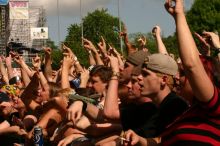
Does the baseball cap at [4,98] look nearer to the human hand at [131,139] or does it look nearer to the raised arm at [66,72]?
the raised arm at [66,72]

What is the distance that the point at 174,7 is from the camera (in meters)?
4.38

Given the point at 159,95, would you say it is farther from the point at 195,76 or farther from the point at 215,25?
the point at 215,25

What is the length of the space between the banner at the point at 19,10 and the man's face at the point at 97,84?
75.0 metres

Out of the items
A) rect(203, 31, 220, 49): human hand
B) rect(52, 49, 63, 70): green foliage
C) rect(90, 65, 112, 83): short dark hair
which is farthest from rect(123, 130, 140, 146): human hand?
rect(52, 49, 63, 70): green foliage

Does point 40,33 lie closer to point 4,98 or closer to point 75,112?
point 4,98

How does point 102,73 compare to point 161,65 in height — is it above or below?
below

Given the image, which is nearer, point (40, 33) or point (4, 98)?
point (4, 98)

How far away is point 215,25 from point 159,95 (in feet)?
185

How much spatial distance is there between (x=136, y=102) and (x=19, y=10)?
3144 inches

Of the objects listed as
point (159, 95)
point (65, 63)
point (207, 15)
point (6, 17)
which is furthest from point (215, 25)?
point (159, 95)

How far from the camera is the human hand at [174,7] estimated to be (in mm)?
4363

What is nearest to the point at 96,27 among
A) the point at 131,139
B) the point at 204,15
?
the point at 204,15

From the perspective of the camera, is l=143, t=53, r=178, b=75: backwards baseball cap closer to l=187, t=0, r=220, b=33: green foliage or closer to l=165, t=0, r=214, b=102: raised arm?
l=165, t=0, r=214, b=102: raised arm

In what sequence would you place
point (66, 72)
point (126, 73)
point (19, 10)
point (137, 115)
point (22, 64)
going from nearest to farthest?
1. point (137, 115)
2. point (126, 73)
3. point (66, 72)
4. point (22, 64)
5. point (19, 10)
